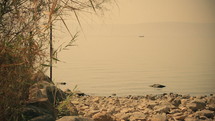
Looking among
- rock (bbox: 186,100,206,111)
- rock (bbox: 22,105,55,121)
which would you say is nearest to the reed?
rock (bbox: 22,105,55,121)

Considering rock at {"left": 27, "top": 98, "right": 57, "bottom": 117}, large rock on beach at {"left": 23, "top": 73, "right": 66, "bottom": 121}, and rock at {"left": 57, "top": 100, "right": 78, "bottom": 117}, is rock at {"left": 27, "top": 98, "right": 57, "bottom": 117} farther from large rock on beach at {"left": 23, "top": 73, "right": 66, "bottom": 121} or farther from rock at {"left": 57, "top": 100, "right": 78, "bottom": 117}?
rock at {"left": 57, "top": 100, "right": 78, "bottom": 117}

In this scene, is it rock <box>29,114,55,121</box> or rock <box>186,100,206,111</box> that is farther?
rock <box>186,100,206,111</box>

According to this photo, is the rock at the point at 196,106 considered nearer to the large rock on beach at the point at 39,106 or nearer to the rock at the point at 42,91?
the rock at the point at 42,91

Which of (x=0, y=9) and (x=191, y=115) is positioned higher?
(x=0, y=9)

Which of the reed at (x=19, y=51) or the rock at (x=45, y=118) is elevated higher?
the reed at (x=19, y=51)

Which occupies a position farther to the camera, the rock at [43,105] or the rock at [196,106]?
the rock at [196,106]

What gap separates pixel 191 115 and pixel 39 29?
623 centimetres

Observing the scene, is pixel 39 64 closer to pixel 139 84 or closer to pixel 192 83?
pixel 139 84

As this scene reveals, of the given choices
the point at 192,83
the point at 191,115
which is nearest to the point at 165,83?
the point at 192,83

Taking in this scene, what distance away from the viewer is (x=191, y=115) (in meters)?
8.99

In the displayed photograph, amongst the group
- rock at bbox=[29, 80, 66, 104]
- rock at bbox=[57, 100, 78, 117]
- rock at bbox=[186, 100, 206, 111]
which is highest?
rock at bbox=[29, 80, 66, 104]

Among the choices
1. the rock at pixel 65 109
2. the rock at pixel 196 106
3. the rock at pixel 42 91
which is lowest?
the rock at pixel 196 106

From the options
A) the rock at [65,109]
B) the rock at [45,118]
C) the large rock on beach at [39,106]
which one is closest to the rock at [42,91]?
the large rock on beach at [39,106]

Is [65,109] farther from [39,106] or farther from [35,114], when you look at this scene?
[35,114]
